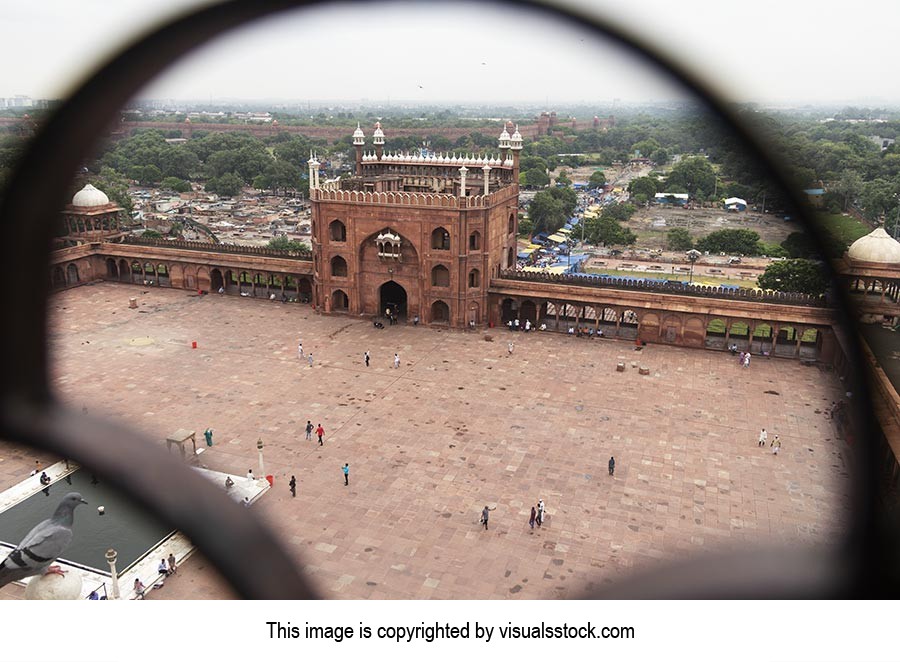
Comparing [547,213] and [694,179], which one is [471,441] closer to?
[547,213]

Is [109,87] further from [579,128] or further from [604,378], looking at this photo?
[579,128]

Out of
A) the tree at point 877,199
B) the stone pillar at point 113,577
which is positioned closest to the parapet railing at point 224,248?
the stone pillar at point 113,577

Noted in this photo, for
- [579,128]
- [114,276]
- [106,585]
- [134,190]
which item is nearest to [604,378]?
[106,585]

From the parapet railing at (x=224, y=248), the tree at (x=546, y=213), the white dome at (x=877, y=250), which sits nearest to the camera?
A: the white dome at (x=877, y=250)

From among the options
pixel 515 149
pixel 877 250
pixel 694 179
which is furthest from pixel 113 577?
pixel 694 179

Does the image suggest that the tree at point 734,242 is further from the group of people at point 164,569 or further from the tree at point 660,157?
the tree at point 660,157

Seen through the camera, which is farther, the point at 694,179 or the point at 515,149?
the point at 694,179

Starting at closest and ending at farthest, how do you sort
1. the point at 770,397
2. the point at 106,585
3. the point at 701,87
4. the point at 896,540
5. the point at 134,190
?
1. the point at 896,540
2. the point at 701,87
3. the point at 106,585
4. the point at 770,397
5. the point at 134,190
